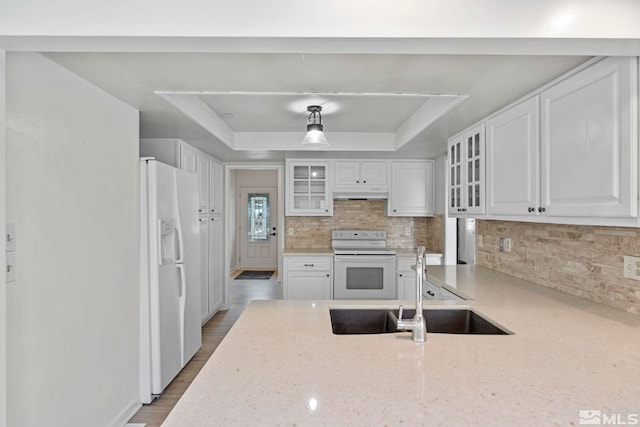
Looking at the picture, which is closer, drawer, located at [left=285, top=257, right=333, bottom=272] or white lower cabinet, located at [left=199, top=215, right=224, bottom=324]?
white lower cabinet, located at [left=199, top=215, right=224, bottom=324]

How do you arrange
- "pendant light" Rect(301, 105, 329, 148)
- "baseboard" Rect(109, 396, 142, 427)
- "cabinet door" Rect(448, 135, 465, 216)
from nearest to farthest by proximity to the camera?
"baseboard" Rect(109, 396, 142, 427) → "pendant light" Rect(301, 105, 329, 148) → "cabinet door" Rect(448, 135, 465, 216)

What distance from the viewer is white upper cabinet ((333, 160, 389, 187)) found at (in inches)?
178

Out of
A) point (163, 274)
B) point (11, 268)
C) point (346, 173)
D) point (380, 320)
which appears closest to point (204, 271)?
point (163, 274)

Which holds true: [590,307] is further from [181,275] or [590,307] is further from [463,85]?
[181,275]

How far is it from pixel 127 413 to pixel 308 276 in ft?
7.76

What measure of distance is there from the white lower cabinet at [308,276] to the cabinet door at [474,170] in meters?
1.94

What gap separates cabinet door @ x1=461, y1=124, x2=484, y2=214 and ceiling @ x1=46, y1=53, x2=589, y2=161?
12 centimetres

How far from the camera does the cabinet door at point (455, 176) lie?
304 cm

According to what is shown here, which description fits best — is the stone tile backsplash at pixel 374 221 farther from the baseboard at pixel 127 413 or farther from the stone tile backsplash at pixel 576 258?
the baseboard at pixel 127 413

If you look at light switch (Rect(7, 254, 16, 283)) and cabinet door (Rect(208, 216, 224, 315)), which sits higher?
light switch (Rect(7, 254, 16, 283))

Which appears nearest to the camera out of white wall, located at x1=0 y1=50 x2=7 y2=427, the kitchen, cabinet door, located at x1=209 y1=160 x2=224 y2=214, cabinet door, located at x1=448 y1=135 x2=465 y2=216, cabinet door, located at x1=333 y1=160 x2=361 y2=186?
the kitchen

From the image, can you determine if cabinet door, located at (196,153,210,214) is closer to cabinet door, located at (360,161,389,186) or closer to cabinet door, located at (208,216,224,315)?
cabinet door, located at (208,216,224,315)

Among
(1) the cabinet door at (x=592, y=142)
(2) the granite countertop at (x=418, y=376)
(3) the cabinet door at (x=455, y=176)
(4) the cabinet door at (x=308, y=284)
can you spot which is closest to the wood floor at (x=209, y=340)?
(4) the cabinet door at (x=308, y=284)

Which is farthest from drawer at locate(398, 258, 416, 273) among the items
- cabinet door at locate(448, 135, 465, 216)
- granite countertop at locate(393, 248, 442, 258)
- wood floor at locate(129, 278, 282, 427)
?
wood floor at locate(129, 278, 282, 427)
